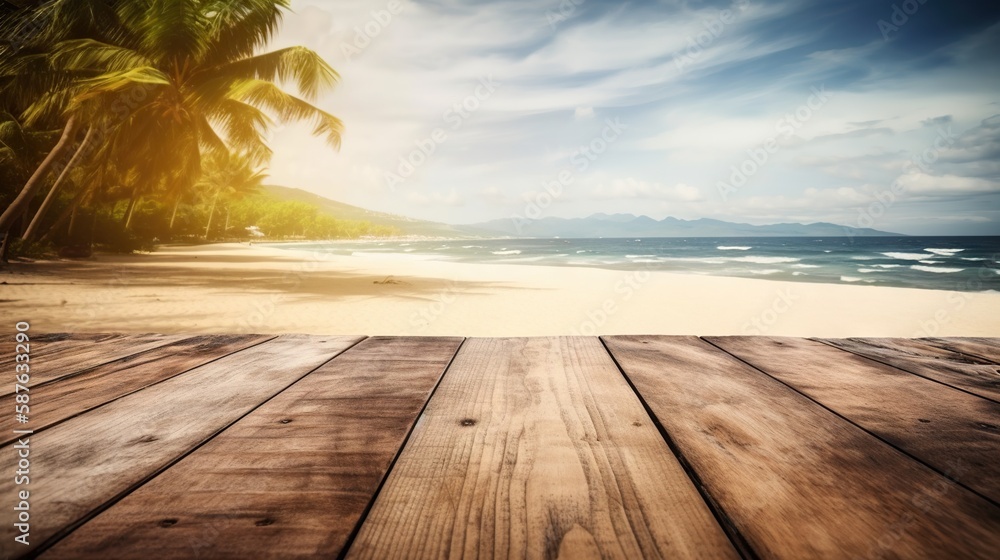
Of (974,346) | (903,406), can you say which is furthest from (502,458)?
(974,346)

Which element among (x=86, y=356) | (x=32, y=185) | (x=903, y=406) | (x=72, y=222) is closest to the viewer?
(x=903, y=406)

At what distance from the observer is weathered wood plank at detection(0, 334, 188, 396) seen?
111 centimetres

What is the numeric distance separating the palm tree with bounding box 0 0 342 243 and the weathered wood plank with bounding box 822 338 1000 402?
10.9 metres

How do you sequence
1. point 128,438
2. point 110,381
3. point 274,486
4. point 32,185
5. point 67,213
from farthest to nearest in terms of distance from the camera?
1. point 67,213
2. point 32,185
3. point 110,381
4. point 128,438
5. point 274,486

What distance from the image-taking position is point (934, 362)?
4.23 ft

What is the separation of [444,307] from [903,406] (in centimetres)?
893

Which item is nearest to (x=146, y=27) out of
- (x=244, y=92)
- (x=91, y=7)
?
(x=91, y=7)

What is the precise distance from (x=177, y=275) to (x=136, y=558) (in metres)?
15.9

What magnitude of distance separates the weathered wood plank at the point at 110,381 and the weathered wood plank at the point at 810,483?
1095 millimetres

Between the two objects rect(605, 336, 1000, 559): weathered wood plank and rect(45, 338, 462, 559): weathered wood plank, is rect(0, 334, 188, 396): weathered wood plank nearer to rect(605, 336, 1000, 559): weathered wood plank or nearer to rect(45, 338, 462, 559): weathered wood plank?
rect(45, 338, 462, 559): weathered wood plank

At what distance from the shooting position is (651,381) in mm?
1086

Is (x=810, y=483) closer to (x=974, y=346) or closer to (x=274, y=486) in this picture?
(x=274, y=486)

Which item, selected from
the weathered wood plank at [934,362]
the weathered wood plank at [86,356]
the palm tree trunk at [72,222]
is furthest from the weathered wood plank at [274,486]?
the palm tree trunk at [72,222]

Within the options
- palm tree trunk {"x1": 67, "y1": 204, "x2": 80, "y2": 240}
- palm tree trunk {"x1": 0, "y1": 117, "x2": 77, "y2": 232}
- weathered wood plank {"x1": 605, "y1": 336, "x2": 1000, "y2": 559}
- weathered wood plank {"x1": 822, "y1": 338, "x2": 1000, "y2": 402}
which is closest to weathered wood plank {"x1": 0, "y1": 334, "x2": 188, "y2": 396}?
weathered wood plank {"x1": 605, "y1": 336, "x2": 1000, "y2": 559}
